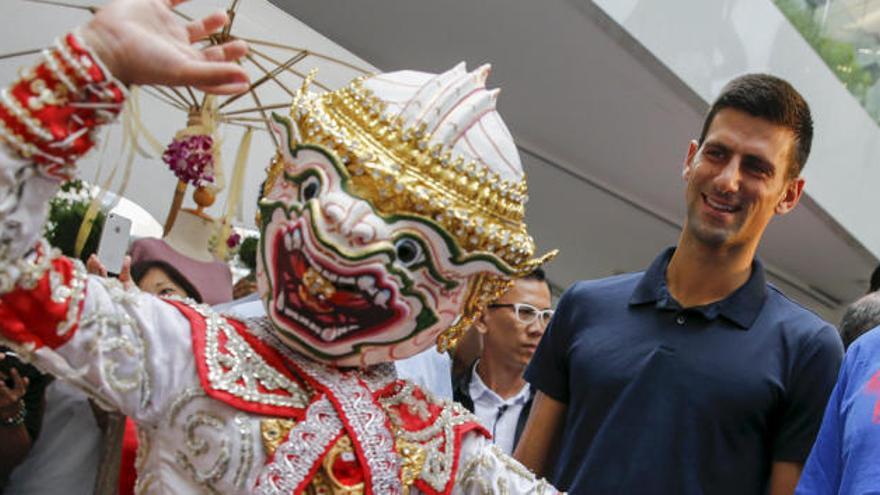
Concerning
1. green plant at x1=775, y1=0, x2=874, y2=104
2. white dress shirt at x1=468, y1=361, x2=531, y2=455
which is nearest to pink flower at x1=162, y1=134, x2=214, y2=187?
white dress shirt at x1=468, y1=361, x2=531, y2=455

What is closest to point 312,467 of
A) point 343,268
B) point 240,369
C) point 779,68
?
point 240,369

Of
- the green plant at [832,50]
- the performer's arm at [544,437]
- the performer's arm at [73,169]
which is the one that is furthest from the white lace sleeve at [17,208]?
the green plant at [832,50]

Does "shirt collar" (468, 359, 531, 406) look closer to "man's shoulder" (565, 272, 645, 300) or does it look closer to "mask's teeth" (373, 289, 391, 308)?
"man's shoulder" (565, 272, 645, 300)

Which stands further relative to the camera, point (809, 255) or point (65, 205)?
point (809, 255)

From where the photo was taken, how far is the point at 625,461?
2014mm

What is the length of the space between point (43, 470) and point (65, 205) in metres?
0.97

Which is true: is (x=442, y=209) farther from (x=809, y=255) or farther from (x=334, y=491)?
(x=809, y=255)

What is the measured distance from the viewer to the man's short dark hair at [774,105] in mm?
2119

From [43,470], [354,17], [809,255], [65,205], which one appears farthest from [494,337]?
[809,255]

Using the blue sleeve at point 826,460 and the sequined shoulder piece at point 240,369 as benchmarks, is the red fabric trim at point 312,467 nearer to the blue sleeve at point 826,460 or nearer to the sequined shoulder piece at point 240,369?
the sequined shoulder piece at point 240,369

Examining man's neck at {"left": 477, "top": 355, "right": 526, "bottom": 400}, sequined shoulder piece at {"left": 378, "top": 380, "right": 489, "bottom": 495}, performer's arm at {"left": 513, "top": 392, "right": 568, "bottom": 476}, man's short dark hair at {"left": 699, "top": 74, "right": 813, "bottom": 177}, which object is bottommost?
man's neck at {"left": 477, "top": 355, "right": 526, "bottom": 400}

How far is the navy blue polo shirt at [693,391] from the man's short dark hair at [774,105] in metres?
0.25

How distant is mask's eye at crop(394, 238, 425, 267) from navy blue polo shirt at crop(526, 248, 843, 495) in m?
→ 0.65

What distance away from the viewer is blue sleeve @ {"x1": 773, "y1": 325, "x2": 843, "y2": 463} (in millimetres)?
1950
